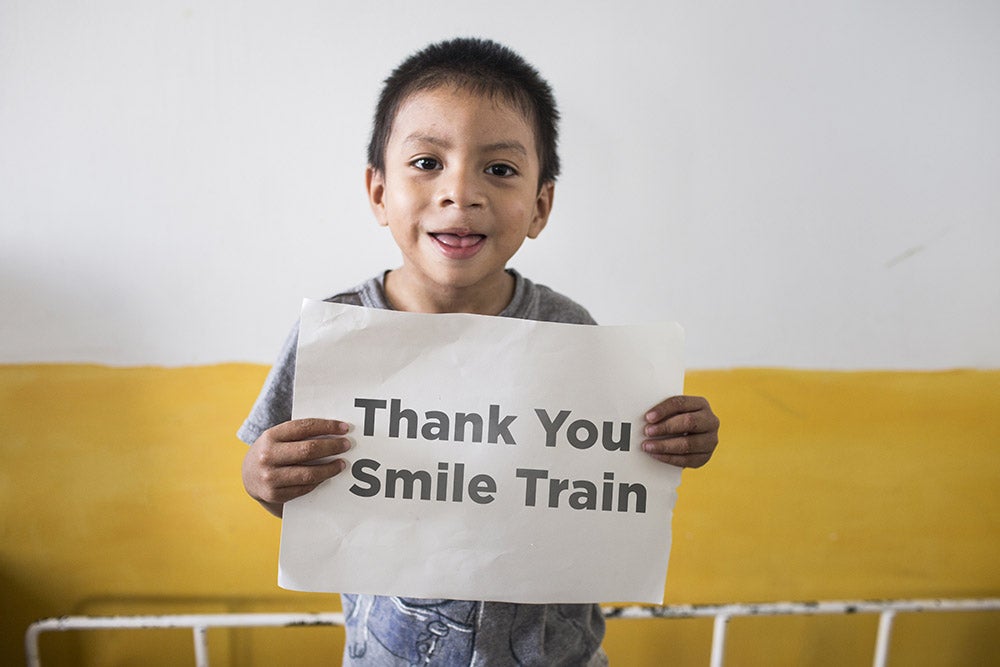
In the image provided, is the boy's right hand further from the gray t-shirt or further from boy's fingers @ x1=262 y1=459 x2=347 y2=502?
the gray t-shirt

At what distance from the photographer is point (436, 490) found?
2.11ft

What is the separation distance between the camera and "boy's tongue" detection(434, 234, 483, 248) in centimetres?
68

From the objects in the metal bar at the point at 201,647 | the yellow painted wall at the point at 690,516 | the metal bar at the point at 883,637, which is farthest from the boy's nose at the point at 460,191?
the metal bar at the point at 883,637

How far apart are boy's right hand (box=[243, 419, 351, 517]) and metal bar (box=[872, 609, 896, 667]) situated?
98 centimetres

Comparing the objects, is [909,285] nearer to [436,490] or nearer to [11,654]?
[436,490]

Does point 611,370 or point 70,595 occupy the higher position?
point 611,370

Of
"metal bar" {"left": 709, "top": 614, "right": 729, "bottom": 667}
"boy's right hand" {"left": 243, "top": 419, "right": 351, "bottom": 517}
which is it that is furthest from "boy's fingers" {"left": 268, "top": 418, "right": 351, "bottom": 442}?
"metal bar" {"left": 709, "top": 614, "right": 729, "bottom": 667}

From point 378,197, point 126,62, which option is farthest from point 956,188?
point 126,62

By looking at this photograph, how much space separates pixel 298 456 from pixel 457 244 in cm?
25

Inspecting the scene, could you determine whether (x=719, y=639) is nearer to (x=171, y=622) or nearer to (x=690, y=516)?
(x=690, y=516)

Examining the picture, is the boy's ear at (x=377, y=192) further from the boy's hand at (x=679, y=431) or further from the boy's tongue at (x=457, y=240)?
the boy's hand at (x=679, y=431)

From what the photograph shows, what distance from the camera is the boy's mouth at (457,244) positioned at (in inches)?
26.7

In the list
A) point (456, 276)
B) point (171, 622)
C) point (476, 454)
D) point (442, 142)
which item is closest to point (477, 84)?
point (442, 142)

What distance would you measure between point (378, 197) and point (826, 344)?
77cm
